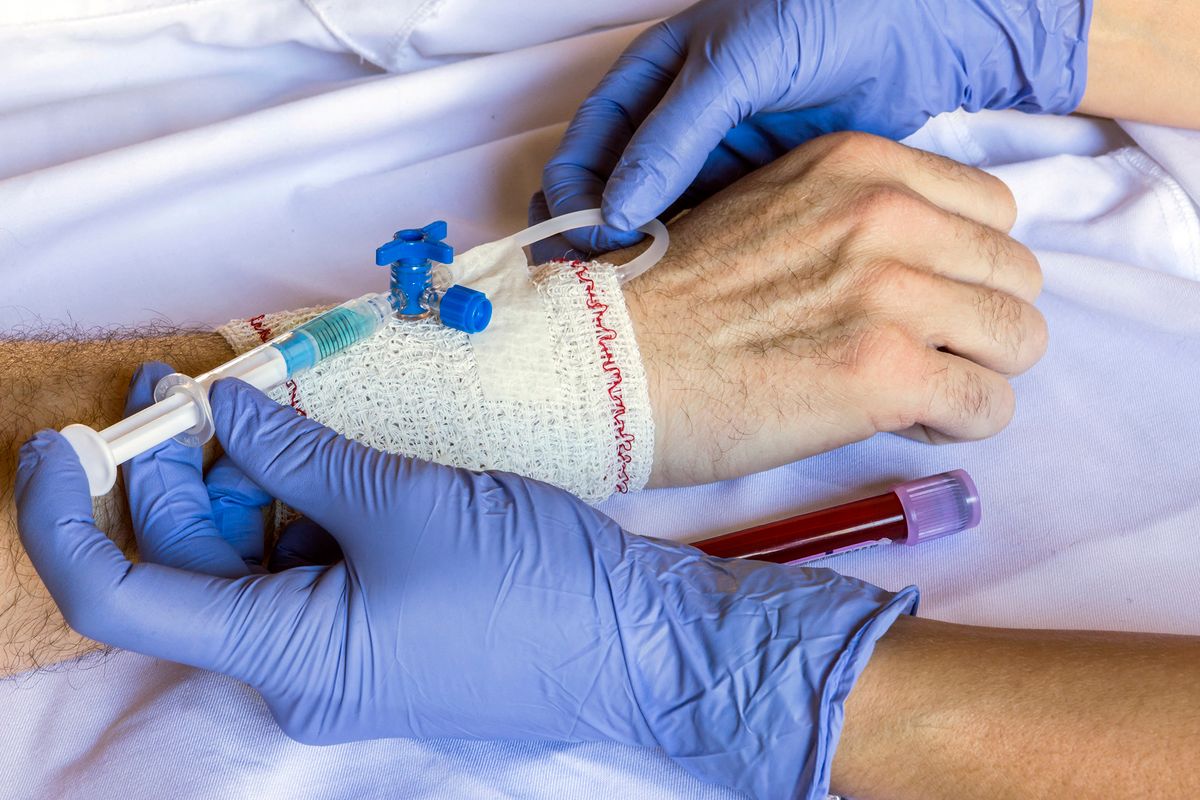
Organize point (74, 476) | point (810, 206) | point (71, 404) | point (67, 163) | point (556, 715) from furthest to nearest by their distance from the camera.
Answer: point (67, 163) → point (810, 206) → point (71, 404) → point (556, 715) → point (74, 476)

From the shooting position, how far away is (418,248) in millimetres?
1088

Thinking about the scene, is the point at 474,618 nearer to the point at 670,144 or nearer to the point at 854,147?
the point at 670,144

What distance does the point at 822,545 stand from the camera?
3.93 feet

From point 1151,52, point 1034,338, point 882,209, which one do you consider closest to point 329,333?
point 882,209

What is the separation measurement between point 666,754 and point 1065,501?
1.97 ft

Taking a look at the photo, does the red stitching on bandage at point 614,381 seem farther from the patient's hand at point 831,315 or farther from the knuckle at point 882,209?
the knuckle at point 882,209

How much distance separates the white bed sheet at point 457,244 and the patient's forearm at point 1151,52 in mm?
54

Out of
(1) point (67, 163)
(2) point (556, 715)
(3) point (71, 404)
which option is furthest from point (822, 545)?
(1) point (67, 163)

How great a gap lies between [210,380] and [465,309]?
26cm

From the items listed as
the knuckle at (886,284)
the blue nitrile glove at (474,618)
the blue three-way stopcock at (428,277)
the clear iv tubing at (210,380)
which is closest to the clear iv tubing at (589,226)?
the clear iv tubing at (210,380)

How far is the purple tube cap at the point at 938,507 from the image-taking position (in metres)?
1.22

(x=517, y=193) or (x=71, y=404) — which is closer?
Answer: (x=71, y=404)

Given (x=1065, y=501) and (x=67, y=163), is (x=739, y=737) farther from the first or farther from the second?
(x=67, y=163)

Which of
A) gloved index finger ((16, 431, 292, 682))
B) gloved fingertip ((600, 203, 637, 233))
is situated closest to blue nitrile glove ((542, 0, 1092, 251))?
gloved fingertip ((600, 203, 637, 233))
